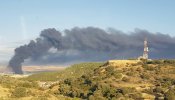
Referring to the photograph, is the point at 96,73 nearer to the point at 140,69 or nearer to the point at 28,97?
the point at 140,69

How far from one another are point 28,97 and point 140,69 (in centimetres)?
9757

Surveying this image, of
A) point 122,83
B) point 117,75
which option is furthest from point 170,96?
point 117,75

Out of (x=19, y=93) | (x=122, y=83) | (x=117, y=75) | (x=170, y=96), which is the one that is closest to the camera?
(x=19, y=93)

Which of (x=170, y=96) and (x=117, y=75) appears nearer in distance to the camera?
(x=170, y=96)

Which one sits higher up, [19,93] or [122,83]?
[122,83]

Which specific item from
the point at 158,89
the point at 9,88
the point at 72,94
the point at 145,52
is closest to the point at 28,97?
the point at 9,88

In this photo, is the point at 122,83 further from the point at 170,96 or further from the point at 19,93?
the point at 19,93

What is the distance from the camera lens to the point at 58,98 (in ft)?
239

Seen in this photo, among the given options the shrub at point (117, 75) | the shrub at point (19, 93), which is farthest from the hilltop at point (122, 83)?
the shrub at point (19, 93)

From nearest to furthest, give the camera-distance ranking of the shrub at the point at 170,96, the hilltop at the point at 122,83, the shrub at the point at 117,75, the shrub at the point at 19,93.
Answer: the shrub at the point at 19,93 → the shrub at the point at 170,96 → the hilltop at the point at 122,83 → the shrub at the point at 117,75

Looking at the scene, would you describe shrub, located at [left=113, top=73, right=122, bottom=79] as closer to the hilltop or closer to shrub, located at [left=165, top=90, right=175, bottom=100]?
the hilltop

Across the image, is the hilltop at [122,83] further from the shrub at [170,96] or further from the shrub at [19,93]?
the shrub at [19,93]

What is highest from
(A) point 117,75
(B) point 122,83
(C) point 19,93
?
(A) point 117,75

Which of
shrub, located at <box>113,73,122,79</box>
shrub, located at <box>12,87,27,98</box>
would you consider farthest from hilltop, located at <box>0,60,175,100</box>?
shrub, located at <box>12,87,27,98</box>
